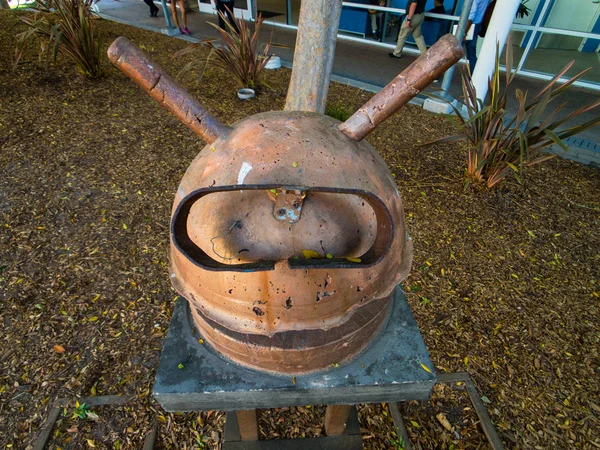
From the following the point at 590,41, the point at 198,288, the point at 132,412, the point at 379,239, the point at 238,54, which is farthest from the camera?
the point at 590,41

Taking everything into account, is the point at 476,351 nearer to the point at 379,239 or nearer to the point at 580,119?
the point at 379,239

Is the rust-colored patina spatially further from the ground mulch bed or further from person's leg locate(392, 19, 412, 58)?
person's leg locate(392, 19, 412, 58)

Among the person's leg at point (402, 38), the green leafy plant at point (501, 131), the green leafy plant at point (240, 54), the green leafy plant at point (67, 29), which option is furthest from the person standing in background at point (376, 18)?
the green leafy plant at point (67, 29)

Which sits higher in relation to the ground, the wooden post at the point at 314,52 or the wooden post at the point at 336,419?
the wooden post at the point at 314,52

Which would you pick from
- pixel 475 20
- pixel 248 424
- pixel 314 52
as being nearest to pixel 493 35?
pixel 475 20

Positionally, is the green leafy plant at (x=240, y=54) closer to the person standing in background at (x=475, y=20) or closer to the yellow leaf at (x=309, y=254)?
the person standing in background at (x=475, y=20)

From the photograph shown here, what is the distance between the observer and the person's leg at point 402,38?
6.14m

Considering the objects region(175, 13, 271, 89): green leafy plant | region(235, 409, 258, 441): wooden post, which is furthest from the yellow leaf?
region(175, 13, 271, 89): green leafy plant

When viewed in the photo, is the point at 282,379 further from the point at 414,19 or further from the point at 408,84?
the point at 414,19

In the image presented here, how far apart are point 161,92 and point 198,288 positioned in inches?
23.0

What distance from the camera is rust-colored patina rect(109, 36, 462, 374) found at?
0.96 m

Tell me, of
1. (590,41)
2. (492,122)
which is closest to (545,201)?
(492,122)

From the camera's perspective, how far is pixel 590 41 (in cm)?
696

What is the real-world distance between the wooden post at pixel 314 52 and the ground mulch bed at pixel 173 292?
1.20 meters
